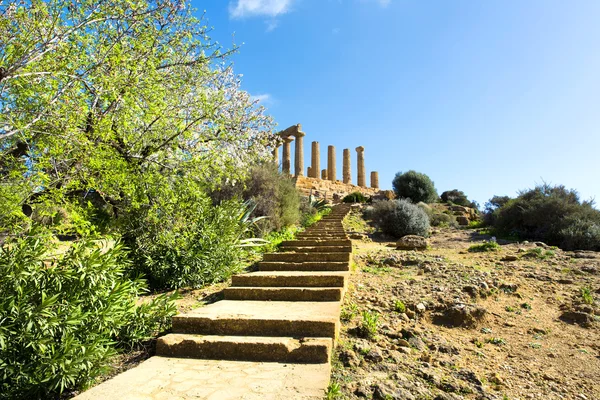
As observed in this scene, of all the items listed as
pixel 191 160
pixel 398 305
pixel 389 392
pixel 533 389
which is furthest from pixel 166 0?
pixel 533 389

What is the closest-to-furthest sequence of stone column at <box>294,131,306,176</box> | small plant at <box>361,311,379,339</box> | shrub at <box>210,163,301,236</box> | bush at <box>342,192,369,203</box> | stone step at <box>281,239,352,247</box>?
1. small plant at <box>361,311,379,339</box>
2. stone step at <box>281,239,352,247</box>
3. shrub at <box>210,163,301,236</box>
4. bush at <box>342,192,369,203</box>
5. stone column at <box>294,131,306,176</box>

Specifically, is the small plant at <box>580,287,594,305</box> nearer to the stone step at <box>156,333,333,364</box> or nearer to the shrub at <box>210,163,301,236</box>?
the stone step at <box>156,333,333,364</box>

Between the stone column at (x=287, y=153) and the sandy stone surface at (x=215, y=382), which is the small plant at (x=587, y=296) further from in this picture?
the stone column at (x=287, y=153)

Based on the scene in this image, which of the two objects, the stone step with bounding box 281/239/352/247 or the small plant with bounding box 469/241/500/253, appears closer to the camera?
the stone step with bounding box 281/239/352/247

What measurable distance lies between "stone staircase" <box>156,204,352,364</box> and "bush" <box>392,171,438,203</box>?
2180 centimetres

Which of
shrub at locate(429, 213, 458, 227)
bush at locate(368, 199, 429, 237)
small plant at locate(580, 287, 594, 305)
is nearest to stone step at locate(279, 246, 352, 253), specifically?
small plant at locate(580, 287, 594, 305)

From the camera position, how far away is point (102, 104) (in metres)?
5.81

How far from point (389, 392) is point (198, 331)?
6.86 feet

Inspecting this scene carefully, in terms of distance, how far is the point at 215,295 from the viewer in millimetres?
5918

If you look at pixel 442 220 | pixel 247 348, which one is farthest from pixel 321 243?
pixel 442 220

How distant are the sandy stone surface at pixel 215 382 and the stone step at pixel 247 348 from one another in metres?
0.09

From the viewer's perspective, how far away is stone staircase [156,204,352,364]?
11.6ft

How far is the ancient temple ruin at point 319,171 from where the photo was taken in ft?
84.9

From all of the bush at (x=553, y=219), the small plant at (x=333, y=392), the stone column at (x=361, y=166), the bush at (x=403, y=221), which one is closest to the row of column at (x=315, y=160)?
the stone column at (x=361, y=166)
